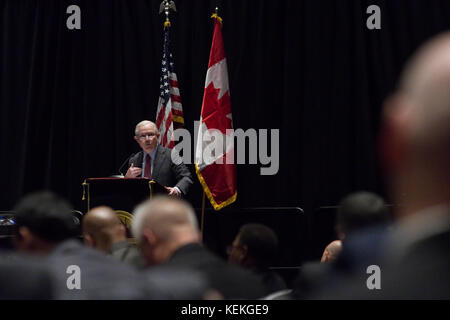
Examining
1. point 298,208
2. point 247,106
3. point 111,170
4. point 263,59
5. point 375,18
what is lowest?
point 298,208

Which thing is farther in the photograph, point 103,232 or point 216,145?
point 216,145

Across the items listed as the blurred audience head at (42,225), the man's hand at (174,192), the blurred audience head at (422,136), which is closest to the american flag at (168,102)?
the man's hand at (174,192)

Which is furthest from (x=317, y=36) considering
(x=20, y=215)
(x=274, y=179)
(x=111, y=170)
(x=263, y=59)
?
(x=20, y=215)

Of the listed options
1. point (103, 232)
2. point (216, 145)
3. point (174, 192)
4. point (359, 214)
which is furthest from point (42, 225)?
point (216, 145)

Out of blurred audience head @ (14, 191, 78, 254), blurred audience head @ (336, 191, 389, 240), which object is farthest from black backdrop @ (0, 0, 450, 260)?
blurred audience head @ (14, 191, 78, 254)

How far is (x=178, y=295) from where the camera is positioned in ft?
4.23

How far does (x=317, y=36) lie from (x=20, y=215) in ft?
19.8

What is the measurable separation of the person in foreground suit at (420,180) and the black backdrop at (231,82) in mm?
6710

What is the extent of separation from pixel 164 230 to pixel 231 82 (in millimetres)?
5919

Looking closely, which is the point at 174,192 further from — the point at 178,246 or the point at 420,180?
the point at 420,180

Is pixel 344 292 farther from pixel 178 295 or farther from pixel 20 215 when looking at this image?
pixel 20 215

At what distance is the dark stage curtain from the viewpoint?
7418mm

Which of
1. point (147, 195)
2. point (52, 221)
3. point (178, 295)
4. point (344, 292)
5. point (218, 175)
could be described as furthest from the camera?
point (218, 175)

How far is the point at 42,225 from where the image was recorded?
188 cm
